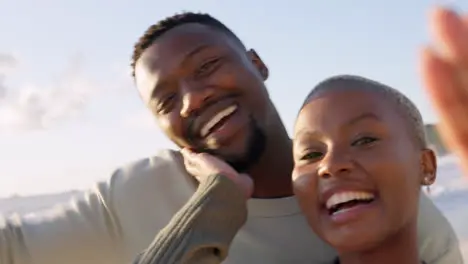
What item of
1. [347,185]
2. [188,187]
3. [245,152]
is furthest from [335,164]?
[188,187]

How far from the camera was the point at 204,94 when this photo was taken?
1.92 m

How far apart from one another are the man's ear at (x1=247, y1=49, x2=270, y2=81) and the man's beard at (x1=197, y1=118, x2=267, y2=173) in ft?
1.20

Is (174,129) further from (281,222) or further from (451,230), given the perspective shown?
(451,230)

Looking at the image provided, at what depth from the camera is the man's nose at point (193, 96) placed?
1.91m

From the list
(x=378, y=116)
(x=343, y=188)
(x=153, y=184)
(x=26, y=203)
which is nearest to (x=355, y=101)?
(x=378, y=116)

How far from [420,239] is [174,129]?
0.73 m

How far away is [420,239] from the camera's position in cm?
188

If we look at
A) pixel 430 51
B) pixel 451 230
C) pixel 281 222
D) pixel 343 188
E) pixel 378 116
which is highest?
pixel 430 51

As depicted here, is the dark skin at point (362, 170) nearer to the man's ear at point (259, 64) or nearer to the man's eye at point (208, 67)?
the man's eye at point (208, 67)

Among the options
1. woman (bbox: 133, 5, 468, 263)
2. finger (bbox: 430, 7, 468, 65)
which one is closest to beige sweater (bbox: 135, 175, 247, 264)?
woman (bbox: 133, 5, 468, 263)

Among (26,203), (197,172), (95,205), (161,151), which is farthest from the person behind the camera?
(26,203)

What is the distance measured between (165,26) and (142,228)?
0.63m

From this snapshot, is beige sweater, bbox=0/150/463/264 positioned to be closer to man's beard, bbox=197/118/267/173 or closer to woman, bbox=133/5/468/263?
man's beard, bbox=197/118/267/173

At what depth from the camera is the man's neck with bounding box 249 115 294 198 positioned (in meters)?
2.04
